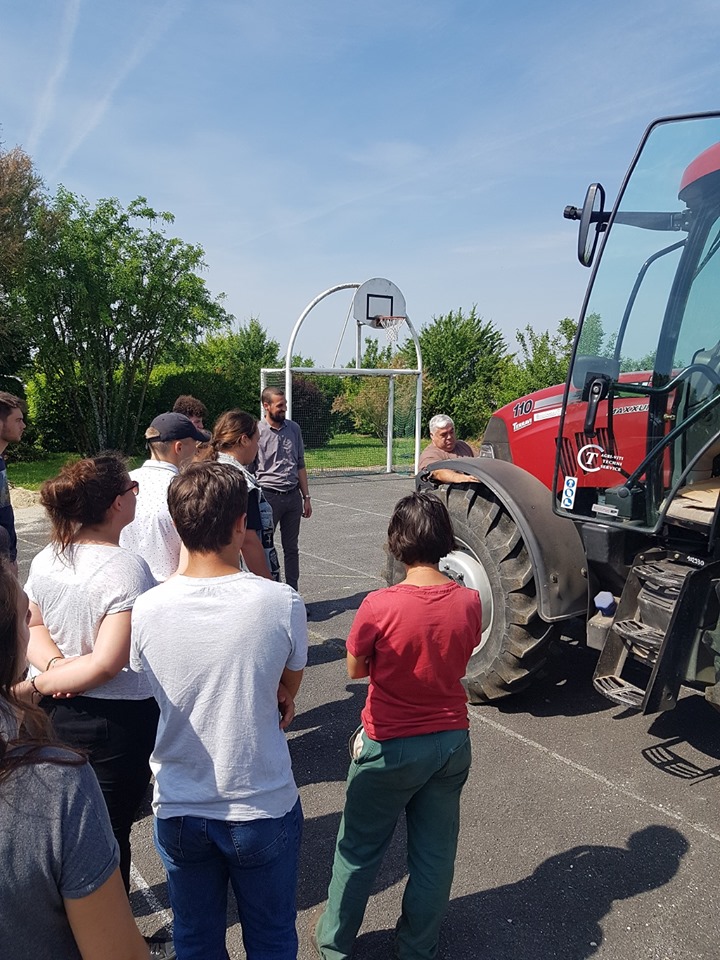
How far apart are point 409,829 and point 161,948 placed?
95cm

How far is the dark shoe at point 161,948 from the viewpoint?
94.4 inches

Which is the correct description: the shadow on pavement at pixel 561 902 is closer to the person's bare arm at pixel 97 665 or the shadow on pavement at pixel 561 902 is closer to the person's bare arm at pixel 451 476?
the person's bare arm at pixel 97 665

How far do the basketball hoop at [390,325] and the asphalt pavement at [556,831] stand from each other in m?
12.6

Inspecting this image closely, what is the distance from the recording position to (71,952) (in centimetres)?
116

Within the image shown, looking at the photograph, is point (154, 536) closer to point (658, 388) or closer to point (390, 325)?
point (658, 388)

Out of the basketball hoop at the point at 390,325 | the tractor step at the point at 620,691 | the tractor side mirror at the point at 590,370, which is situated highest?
the basketball hoop at the point at 390,325

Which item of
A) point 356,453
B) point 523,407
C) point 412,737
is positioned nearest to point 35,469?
point 356,453

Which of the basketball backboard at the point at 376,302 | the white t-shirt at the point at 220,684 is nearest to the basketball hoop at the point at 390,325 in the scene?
the basketball backboard at the point at 376,302

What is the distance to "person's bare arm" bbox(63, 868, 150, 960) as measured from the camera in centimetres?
113

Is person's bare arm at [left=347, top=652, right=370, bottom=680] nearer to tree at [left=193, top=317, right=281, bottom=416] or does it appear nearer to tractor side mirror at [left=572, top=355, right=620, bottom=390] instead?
tractor side mirror at [left=572, top=355, right=620, bottom=390]

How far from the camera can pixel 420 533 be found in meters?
2.28

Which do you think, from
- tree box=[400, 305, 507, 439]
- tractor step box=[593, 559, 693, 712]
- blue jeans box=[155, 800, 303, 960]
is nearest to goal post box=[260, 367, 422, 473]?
tree box=[400, 305, 507, 439]

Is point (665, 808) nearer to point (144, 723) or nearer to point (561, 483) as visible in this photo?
point (561, 483)

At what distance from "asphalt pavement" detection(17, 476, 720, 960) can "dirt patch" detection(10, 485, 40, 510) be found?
910cm
